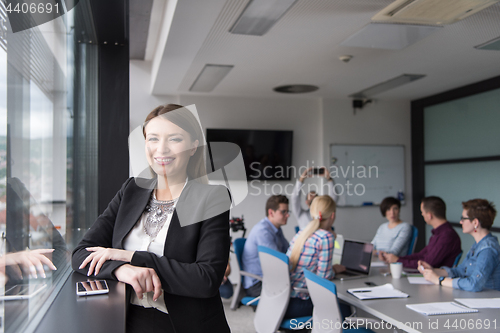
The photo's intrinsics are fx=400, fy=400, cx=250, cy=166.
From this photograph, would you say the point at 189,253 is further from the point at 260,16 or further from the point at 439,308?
the point at 260,16

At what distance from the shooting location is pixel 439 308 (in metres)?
2.21

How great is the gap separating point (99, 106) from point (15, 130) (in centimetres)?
132

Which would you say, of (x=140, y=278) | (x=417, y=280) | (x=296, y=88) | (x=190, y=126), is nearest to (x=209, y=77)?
(x=296, y=88)

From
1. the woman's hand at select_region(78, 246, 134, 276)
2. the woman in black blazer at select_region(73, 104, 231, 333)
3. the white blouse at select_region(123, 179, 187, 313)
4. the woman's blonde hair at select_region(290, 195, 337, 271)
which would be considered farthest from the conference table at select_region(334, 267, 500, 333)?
the woman's hand at select_region(78, 246, 134, 276)

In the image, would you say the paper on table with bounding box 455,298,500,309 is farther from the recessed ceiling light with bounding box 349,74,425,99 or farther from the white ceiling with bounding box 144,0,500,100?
the recessed ceiling light with bounding box 349,74,425,99

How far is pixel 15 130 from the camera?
0.93 m

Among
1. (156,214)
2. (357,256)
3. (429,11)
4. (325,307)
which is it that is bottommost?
(325,307)

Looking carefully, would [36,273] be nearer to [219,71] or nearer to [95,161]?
[95,161]

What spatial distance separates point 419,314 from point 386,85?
371cm

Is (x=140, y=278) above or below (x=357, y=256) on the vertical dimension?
above

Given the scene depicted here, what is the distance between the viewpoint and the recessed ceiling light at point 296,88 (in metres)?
5.32

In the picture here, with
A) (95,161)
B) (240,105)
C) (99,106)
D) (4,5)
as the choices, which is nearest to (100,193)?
(95,161)

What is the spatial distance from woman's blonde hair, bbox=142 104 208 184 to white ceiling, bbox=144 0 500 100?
164 cm

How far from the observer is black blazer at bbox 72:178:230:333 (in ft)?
3.72
